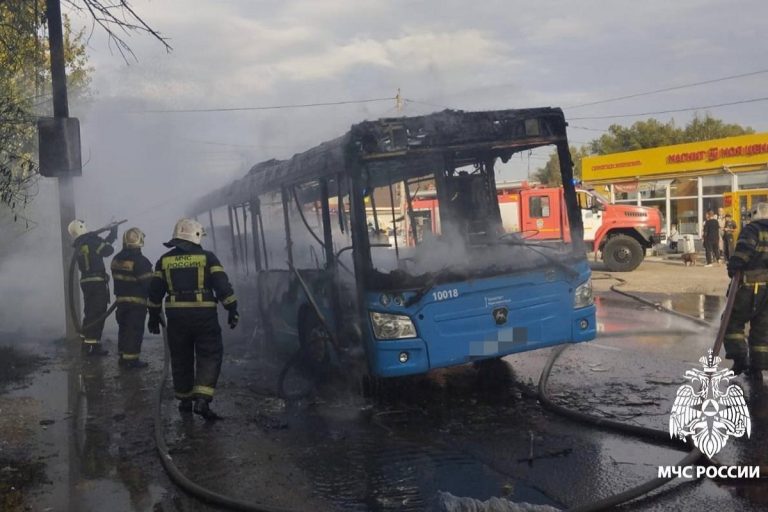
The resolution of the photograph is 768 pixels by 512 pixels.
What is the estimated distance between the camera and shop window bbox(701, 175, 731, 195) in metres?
25.4

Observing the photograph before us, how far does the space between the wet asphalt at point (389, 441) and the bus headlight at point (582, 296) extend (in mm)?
840

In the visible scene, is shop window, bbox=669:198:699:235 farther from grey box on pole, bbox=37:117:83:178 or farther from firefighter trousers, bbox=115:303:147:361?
grey box on pole, bbox=37:117:83:178

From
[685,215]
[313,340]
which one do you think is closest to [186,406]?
[313,340]

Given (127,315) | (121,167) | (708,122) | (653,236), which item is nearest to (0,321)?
(121,167)

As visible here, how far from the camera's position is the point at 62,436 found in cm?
628

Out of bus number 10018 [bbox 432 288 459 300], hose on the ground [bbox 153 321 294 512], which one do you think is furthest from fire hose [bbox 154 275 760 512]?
bus number 10018 [bbox 432 288 459 300]

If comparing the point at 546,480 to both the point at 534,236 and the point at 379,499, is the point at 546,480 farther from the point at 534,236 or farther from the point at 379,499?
the point at 534,236

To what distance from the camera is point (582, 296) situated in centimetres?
674

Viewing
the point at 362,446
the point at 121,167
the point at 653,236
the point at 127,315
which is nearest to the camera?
the point at 362,446

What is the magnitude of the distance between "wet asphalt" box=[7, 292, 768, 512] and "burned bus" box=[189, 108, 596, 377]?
0.62 m

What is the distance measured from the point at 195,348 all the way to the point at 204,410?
0.61 metres

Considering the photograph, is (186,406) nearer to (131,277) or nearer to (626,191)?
(131,277)

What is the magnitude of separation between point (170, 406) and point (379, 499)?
3386 millimetres

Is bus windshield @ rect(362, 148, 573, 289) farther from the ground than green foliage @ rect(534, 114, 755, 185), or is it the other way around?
green foliage @ rect(534, 114, 755, 185)
